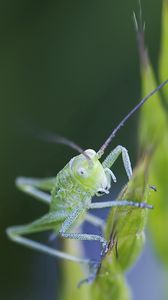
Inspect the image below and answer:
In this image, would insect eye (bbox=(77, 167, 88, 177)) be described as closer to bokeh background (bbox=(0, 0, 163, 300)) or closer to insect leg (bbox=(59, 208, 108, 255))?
insect leg (bbox=(59, 208, 108, 255))

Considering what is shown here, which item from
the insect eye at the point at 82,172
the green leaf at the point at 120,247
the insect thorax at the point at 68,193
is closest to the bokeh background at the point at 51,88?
the insect thorax at the point at 68,193

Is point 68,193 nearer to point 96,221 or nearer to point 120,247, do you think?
point 96,221

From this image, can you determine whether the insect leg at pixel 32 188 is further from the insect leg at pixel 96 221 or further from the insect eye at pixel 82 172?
the insect eye at pixel 82 172

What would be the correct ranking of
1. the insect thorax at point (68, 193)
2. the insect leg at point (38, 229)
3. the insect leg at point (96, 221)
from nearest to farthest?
1. the insect thorax at point (68, 193)
2. the insect leg at point (38, 229)
3. the insect leg at point (96, 221)

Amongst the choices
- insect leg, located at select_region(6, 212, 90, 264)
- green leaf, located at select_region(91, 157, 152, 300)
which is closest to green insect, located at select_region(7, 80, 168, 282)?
insect leg, located at select_region(6, 212, 90, 264)

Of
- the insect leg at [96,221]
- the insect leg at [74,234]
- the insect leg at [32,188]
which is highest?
the insect leg at [74,234]

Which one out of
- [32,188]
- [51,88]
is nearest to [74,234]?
[32,188]
